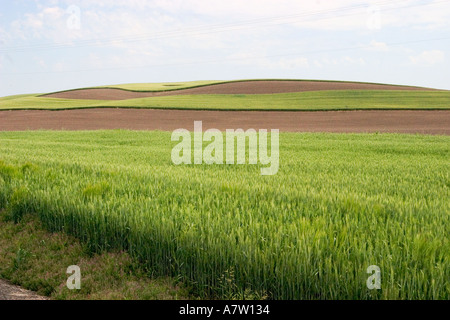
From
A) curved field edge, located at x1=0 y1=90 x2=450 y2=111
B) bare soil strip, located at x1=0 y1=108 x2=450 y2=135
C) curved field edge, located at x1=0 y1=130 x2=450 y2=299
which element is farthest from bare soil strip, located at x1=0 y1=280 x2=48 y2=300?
curved field edge, located at x1=0 y1=90 x2=450 y2=111

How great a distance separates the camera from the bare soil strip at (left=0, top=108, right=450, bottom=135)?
3972 centimetres

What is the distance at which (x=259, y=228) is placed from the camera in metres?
5.71

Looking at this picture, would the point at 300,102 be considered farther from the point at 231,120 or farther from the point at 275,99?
the point at 231,120

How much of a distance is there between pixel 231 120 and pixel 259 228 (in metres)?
40.6

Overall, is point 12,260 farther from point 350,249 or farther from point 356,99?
point 356,99

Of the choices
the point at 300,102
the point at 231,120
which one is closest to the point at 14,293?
the point at 231,120

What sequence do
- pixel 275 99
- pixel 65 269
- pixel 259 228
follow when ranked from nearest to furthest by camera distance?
pixel 259 228
pixel 65 269
pixel 275 99

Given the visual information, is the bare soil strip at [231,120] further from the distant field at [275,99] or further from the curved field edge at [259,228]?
the curved field edge at [259,228]

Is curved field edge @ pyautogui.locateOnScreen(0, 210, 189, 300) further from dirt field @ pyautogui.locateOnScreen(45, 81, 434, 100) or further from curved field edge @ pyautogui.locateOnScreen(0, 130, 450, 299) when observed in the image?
dirt field @ pyautogui.locateOnScreen(45, 81, 434, 100)

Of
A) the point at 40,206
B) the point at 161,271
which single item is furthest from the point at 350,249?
the point at 40,206

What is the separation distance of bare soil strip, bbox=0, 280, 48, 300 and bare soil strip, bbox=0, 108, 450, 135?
33144 mm

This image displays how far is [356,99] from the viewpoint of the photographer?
62844 mm

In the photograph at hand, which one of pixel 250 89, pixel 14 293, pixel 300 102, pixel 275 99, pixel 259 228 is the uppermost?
pixel 250 89

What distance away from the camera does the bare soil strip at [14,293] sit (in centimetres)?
555
